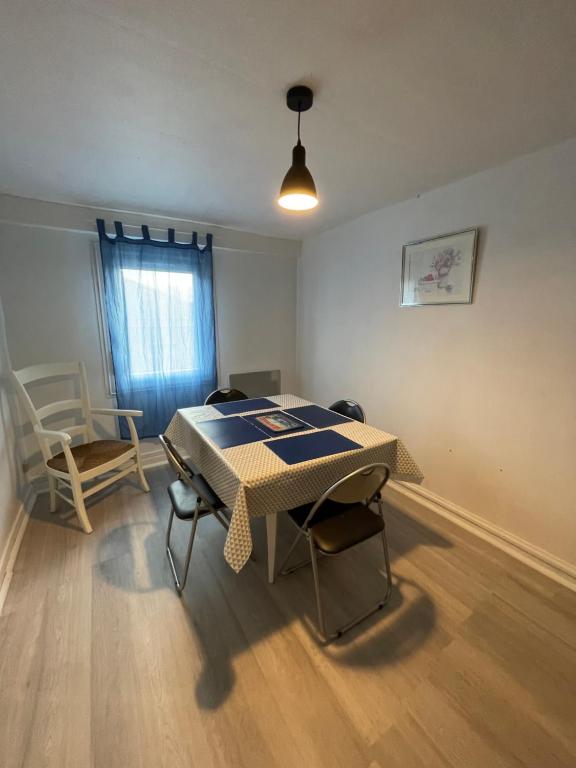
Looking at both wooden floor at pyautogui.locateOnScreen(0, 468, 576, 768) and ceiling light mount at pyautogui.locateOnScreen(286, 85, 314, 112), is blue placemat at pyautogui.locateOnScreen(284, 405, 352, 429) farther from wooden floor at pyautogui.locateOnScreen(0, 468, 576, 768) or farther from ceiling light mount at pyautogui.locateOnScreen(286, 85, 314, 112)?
ceiling light mount at pyautogui.locateOnScreen(286, 85, 314, 112)

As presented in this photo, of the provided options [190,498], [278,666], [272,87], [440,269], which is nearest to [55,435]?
[190,498]

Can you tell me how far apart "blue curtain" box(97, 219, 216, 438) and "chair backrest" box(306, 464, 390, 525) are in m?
2.02

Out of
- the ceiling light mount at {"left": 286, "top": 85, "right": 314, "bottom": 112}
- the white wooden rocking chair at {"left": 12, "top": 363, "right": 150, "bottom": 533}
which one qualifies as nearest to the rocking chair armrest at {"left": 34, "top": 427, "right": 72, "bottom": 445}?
the white wooden rocking chair at {"left": 12, "top": 363, "right": 150, "bottom": 533}

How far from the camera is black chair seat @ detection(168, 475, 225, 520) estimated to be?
1.57 metres

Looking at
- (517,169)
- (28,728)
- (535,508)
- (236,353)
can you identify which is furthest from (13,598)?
(517,169)

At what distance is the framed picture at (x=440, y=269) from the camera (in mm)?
1983

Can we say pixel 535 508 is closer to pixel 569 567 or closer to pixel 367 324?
pixel 569 567

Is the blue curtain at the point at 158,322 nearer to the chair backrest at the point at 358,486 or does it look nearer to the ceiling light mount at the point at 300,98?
the ceiling light mount at the point at 300,98

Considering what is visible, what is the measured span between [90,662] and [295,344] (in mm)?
3076

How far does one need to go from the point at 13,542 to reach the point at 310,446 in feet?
6.33

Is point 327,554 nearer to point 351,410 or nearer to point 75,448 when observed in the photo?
point 351,410

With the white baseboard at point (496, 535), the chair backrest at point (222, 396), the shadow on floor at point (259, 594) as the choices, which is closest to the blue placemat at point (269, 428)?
the chair backrest at point (222, 396)

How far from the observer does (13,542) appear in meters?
1.88

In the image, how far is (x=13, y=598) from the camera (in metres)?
1.58
